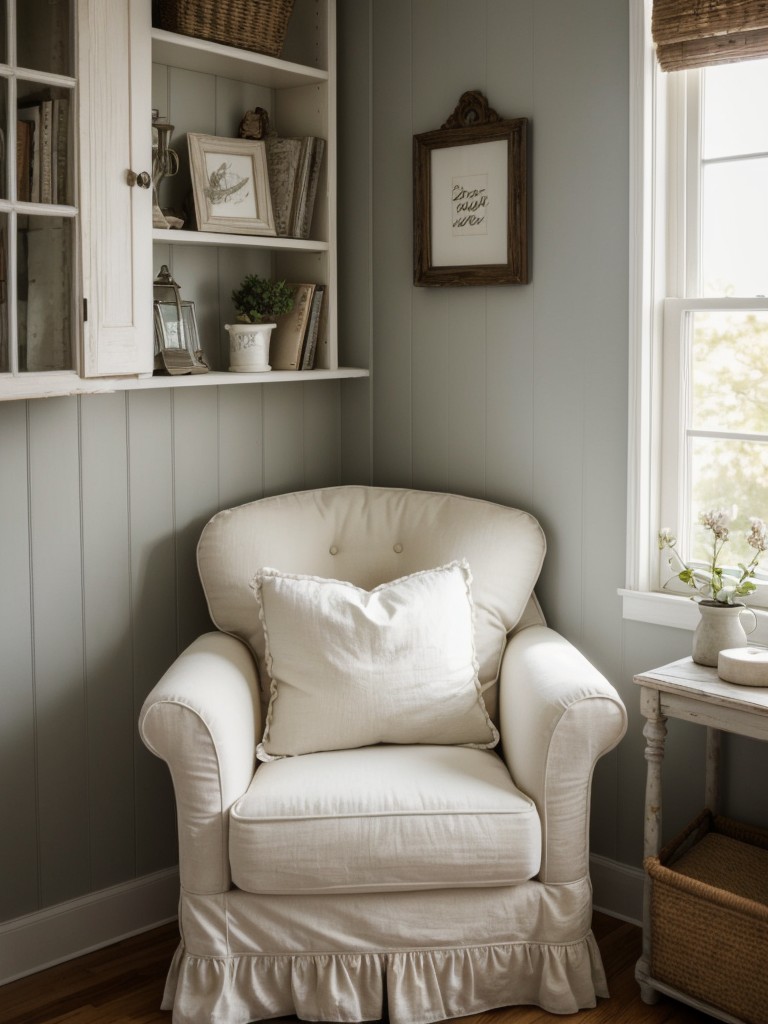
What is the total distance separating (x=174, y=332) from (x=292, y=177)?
0.54 meters

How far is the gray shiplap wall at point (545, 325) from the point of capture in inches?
99.2

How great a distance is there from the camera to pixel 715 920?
2129mm

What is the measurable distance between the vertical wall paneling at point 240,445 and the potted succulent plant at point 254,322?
0.12 meters

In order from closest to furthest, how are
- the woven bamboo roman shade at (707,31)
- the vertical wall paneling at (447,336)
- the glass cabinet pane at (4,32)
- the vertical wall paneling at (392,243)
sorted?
the glass cabinet pane at (4,32), the woven bamboo roman shade at (707,31), the vertical wall paneling at (447,336), the vertical wall paneling at (392,243)

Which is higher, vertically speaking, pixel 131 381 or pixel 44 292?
pixel 44 292

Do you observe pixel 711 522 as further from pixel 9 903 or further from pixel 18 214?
pixel 9 903

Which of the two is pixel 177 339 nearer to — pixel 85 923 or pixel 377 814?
pixel 377 814

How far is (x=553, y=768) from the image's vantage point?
214 cm

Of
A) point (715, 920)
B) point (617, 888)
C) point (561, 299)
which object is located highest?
point (561, 299)

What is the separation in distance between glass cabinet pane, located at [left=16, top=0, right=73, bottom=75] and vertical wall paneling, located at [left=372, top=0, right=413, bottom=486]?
1.04 m

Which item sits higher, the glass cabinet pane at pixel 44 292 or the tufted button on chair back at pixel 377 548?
the glass cabinet pane at pixel 44 292

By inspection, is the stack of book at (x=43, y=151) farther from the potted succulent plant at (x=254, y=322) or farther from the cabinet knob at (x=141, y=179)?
the potted succulent plant at (x=254, y=322)

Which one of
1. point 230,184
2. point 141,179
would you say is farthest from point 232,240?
point 141,179

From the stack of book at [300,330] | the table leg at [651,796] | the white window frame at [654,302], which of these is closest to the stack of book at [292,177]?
the stack of book at [300,330]
